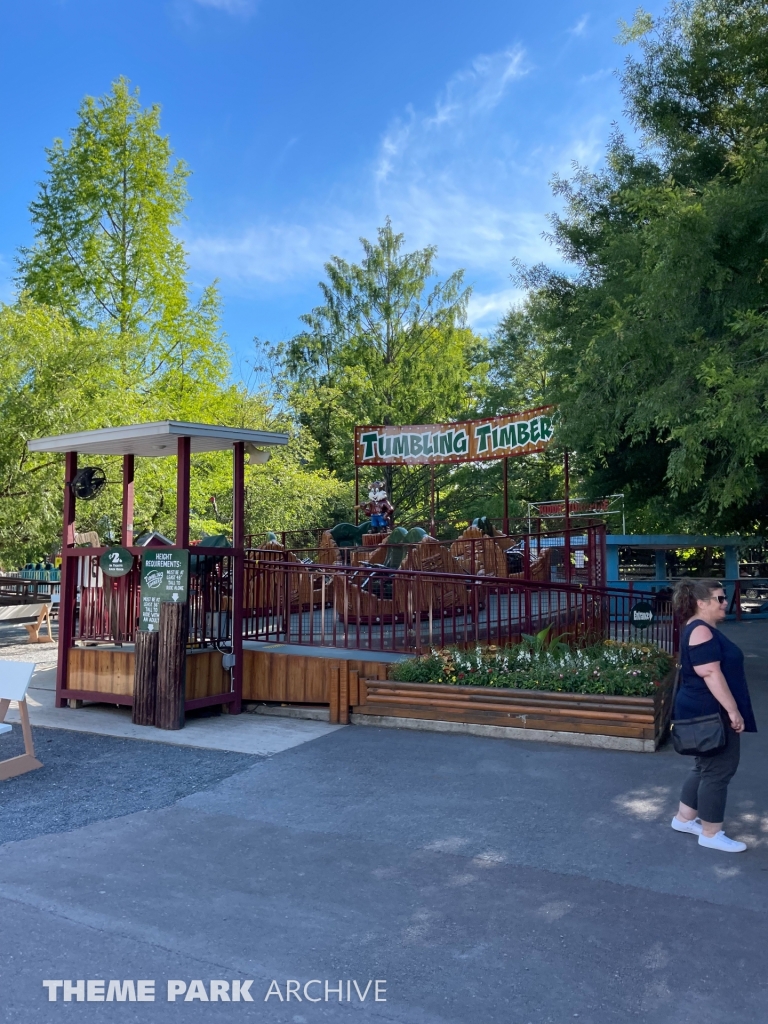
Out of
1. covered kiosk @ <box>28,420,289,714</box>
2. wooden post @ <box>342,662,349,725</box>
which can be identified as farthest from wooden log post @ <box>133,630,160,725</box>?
wooden post @ <box>342,662,349,725</box>

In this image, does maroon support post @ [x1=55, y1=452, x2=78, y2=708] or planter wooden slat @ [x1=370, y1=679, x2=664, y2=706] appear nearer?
planter wooden slat @ [x1=370, y1=679, x2=664, y2=706]

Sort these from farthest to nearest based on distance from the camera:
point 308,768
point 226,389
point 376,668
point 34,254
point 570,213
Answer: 1. point 226,389
2. point 34,254
3. point 570,213
4. point 376,668
5. point 308,768

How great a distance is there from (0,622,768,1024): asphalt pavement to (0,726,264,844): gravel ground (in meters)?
0.03

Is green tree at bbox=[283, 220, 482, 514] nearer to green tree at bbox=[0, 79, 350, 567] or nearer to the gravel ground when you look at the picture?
green tree at bbox=[0, 79, 350, 567]

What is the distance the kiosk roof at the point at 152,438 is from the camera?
24.9 ft

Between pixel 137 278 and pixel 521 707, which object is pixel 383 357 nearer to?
pixel 137 278

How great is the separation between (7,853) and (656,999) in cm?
347

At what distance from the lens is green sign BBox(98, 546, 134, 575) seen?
8.01 m

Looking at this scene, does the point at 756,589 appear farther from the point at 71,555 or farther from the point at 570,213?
the point at 71,555

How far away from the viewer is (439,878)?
4094 millimetres

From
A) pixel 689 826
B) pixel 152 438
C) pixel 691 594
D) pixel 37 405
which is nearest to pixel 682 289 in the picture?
pixel 691 594

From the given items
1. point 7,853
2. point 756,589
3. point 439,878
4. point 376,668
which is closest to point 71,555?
point 376,668

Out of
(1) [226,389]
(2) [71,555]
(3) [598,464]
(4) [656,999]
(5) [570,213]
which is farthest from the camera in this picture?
(1) [226,389]

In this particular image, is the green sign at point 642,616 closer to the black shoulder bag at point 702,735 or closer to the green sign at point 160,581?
the black shoulder bag at point 702,735
